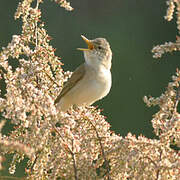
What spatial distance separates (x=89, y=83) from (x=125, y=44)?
11.3ft

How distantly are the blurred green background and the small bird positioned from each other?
5.82ft

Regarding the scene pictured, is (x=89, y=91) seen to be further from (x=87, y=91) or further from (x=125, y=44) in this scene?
(x=125, y=44)

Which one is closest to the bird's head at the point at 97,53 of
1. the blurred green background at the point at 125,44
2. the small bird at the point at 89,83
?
the small bird at the point at 89,83

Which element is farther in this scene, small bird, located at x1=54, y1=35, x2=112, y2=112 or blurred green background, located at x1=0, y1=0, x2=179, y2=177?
blurred green background, located at x1=0, y1=0, x2=179, y2=177

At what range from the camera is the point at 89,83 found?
7.77 feet

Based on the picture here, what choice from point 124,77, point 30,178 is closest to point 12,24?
point 124,77

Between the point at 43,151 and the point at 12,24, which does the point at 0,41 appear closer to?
the point at 12,24

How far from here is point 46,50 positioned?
1778 mm

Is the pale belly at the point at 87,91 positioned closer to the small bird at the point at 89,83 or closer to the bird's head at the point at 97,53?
the small bird at the point at 89,83

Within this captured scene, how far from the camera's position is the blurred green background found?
4653mm

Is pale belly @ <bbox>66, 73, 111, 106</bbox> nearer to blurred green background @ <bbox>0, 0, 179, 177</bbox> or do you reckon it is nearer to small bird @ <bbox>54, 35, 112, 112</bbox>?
small bird @ <bbox>54, 35, 112, 112</bbox>

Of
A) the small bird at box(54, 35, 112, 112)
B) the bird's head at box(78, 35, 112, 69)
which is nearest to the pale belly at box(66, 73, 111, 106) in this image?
the small bird at box(54, 35, 112, 112)

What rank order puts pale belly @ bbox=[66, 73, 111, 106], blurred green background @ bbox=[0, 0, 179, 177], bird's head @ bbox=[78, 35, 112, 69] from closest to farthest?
pale belly @ bbox=[66, 73, 111, 106]
bird's head @ bbox=[78, 35, 112, 69]
blurred green background @ bbox=[0, 0, 179, 177]

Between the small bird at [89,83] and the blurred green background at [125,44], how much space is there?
5.82 feet
